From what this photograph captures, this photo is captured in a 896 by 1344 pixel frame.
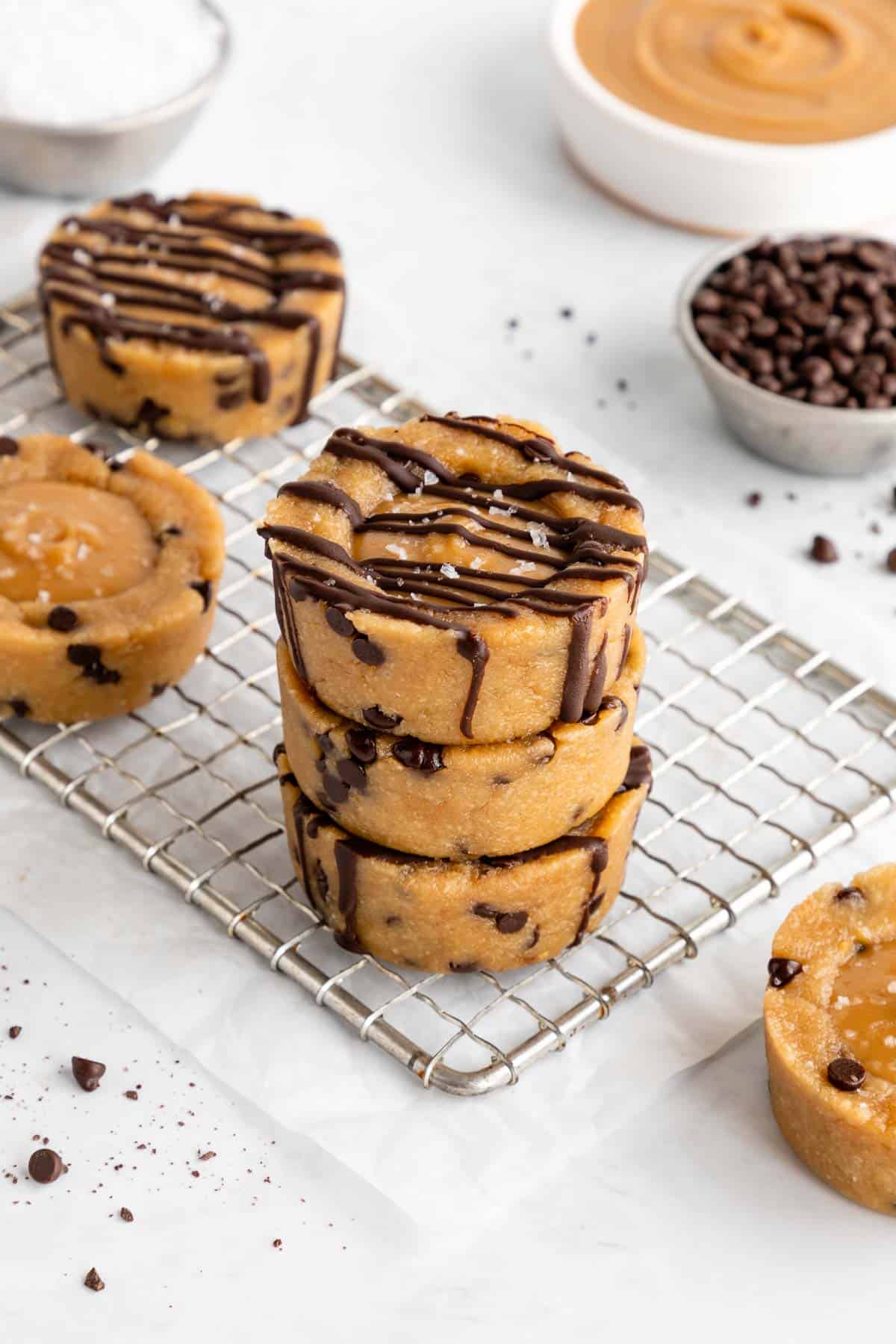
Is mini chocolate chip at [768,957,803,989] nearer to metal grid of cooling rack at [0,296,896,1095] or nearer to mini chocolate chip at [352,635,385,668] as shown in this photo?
metal grid of cooling rack at [0,296,896,1095]

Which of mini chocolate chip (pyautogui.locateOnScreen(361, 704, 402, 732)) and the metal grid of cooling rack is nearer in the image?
mini chocolate chip (pyautogui.locateOnScreen(361, 704, 402, 732))

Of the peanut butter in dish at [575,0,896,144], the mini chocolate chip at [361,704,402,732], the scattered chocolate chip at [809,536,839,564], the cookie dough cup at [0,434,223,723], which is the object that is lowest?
the scattered chocolate chip at [809,536,839,564]

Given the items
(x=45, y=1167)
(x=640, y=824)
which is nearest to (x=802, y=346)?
(x=640, y=824)

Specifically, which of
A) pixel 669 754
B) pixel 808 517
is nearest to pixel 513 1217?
pixel 669 754

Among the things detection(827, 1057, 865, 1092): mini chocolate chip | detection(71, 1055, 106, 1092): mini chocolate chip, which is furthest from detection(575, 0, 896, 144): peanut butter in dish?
detection(71, 1055, 106, 1092): mini chocolate chip

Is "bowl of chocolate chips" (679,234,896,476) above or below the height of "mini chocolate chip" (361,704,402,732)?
below

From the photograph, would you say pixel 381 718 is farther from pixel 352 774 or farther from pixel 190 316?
pixel 190 316

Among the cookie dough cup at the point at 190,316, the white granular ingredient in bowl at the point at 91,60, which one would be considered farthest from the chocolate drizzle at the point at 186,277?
the white granular ingredient in bowl at the point at 91,60

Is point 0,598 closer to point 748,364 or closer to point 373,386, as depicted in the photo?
point 373,386
